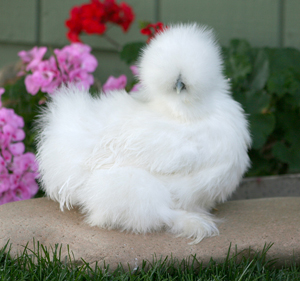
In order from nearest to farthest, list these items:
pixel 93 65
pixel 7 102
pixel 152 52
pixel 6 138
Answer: pixel 152 52 < pixel 6 138 < pixel 93 65 < pixel 7 102

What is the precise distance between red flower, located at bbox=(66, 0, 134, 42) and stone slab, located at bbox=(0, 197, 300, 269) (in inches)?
63.7

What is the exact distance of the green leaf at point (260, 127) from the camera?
2.69m

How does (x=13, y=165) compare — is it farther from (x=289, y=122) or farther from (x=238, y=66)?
(x=289, y=122)

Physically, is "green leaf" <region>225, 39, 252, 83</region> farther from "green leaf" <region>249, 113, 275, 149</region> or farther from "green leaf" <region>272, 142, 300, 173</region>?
"green leaf" <region>272, 142, 300, 173</region>

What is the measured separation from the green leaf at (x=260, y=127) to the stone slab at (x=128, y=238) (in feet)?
2.72

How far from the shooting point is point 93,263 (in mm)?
1583

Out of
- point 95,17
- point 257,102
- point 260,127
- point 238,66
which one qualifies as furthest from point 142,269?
point 95,17

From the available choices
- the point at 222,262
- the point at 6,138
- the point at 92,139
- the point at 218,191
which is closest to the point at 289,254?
the point at 222,262

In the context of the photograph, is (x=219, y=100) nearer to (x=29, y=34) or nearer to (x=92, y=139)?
(x=92, y=139)

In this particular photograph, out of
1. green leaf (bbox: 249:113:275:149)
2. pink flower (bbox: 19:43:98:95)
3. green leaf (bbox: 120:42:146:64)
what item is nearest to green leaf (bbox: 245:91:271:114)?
green leaf (bbox: 249:113:275:149)

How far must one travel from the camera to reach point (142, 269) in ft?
5.09

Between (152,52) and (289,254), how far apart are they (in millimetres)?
1078

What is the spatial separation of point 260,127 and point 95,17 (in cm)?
152

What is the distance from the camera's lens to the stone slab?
63.5 inches
